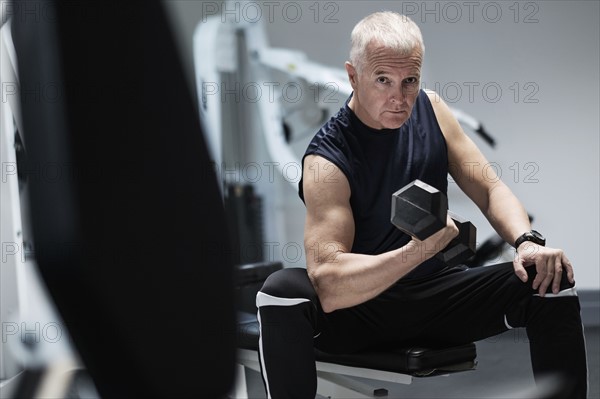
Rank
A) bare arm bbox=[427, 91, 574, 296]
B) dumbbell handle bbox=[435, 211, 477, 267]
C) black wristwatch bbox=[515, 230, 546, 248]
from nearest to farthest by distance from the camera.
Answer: dumbbell handle bbox=[435, 211, 477, 267] → black wristwatch bbox=[515, 230, 546, 248] → bare arm bbox=[427, 91, 574, 296]

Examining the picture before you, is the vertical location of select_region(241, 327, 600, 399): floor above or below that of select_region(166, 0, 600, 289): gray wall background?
below

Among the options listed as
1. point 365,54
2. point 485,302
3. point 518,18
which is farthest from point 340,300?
point 518,18

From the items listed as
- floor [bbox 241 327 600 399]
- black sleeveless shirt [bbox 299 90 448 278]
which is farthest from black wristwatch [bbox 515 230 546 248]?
floor [bbox 241 327 600 399]

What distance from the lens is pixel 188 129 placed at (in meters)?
0.33

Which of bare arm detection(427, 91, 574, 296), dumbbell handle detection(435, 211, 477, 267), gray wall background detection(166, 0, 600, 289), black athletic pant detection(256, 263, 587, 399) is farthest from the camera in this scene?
gray wall background detection(166, 0, 600, 289)

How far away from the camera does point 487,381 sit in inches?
116

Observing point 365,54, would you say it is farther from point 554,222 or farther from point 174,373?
point 554,222

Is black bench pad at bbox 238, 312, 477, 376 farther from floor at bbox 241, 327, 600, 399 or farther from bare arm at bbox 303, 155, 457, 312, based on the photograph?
floor at bbox 241, 327, 600, 399

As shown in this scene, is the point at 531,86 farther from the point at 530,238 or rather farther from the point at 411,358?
the point at 411,358

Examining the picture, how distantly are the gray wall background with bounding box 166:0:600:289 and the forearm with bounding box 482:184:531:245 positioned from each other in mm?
2075

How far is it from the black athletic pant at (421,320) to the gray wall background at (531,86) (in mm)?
2236

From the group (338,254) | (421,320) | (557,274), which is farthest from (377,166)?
(557,274)

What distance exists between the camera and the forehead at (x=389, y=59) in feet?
6.12

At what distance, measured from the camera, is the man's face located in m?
1.87
